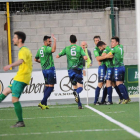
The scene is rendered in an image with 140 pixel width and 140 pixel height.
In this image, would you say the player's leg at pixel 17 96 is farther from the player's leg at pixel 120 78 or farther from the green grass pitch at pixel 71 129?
the player's leg at pixel 120 78

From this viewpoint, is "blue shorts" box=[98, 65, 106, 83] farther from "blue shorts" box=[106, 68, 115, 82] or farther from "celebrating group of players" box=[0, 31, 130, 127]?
"blue shorts" box=[106, 68, 115, 82]

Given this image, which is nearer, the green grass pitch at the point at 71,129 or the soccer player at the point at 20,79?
the green grass pitch at the point at 71,129

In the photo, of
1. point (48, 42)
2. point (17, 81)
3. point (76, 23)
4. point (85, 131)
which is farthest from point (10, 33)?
point (85, 131)

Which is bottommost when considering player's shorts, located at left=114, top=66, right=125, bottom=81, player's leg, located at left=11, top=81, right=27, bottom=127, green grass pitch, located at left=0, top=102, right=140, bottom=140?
green grass pitch, located at left=0, top=102, right=140, bottom=140

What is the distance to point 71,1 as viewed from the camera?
21.8 m

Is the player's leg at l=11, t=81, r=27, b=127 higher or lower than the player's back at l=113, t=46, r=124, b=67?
lower

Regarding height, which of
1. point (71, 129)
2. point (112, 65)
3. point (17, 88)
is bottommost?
point (71, 129)

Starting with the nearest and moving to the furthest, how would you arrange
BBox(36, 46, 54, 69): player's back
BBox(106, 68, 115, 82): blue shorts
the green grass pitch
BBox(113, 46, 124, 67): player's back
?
the green grass pitch < BBox(36, 46, 54, 69): player's back < BBox(113, 46, 124, 67): player's back < BBox(106, 68, 115, 82): blue shorts

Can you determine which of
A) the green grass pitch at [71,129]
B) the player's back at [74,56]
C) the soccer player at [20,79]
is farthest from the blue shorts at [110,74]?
the soccer player at [20,79]

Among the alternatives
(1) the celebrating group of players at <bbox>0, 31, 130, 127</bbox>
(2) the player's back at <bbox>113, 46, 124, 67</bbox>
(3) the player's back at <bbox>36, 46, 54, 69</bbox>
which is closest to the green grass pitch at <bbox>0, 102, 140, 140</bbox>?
(1) the celebrating group of players at <bbox>0, 31, 130, 127</bbox>

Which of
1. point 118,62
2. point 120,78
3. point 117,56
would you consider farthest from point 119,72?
point 117,56

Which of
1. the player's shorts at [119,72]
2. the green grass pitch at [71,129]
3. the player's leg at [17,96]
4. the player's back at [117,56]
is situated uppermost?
the player's back at [117,56]

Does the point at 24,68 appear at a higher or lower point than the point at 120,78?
higher

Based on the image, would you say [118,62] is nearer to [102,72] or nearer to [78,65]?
[102,72]
